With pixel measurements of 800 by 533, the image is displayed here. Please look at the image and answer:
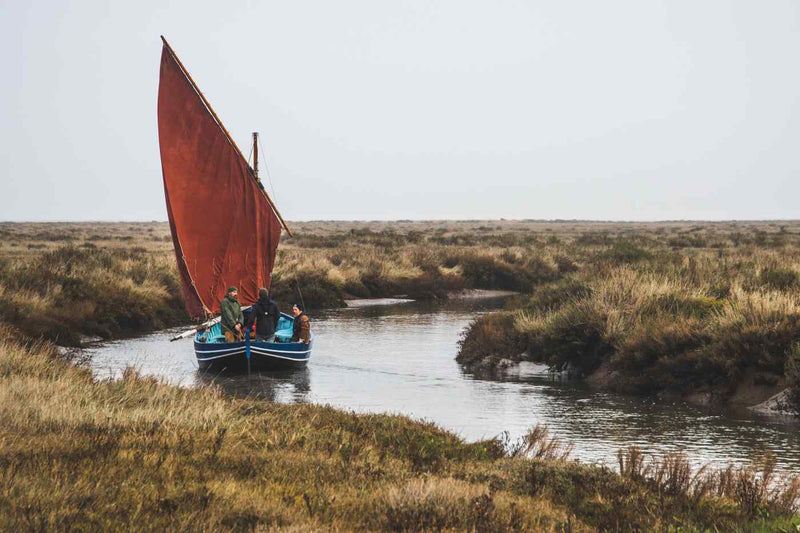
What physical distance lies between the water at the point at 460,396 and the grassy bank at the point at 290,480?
11.2ft

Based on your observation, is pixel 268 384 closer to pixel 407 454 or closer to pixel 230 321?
pixel 230 321

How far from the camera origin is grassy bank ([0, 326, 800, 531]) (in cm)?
670

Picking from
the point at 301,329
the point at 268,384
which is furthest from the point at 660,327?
the point at 268,384

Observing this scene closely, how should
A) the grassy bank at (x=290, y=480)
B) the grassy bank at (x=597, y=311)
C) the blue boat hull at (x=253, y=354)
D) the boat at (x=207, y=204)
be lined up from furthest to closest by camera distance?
the boat at (x=207, y=204), the blue boat hull at (x=253, y=354), the grassy bank at (x=597, y=311), the grassy bank at (x=290, y=480)

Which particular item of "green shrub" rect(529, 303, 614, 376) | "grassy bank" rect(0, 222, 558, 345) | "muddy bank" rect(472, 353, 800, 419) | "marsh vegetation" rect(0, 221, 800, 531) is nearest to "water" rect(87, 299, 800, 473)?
"muddy bank" rect(472, 353, 800, 419)

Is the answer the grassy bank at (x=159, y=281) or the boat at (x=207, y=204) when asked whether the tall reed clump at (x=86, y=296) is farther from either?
the boat at (x=207, y=204)

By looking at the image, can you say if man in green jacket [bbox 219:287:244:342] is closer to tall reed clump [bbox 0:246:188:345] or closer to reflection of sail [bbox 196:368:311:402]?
reflection of sail [bbox 196:368:311:402]

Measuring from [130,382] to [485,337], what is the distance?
13.4 meters

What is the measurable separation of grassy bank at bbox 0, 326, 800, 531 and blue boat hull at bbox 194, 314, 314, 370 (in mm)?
10276

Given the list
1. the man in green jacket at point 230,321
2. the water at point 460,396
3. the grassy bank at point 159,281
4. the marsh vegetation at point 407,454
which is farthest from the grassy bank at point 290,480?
the grassy bank at point 159,281

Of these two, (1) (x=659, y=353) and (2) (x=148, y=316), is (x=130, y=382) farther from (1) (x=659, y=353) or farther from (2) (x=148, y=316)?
(2) (x=148, y=316)

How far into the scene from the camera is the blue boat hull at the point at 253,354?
22.4m

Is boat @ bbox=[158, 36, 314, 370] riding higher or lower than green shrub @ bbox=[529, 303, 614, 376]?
higher

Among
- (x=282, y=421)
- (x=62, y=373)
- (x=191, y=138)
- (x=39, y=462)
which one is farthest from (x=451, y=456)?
(x=191, y=138)
